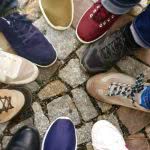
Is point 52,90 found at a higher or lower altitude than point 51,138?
higher

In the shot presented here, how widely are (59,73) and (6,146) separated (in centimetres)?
38

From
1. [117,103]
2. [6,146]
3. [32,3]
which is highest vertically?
[32,3]

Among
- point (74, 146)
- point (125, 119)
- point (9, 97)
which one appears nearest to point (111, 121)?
point (125, 119)

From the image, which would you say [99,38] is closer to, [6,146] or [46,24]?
[46,24]

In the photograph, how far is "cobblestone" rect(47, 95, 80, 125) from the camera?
66.9 inches

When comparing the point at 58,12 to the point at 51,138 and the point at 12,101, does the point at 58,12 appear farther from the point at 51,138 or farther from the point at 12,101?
the point at 51,138

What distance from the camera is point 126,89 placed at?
1.58 metres

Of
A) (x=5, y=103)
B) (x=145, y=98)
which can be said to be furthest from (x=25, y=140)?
(x=145, y=98)

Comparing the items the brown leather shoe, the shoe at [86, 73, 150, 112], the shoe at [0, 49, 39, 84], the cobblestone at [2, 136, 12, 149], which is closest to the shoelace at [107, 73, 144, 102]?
the shoe at [86, 73, 150, 112]

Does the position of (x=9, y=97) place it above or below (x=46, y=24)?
below

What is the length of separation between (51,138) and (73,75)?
282 millimetres

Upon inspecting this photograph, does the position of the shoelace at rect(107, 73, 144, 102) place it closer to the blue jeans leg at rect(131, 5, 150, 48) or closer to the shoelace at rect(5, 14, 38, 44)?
the blue jeans leg at rect(131, 5, 150, 48)

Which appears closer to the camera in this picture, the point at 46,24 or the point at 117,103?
the point at 117,103

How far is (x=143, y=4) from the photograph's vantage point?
5.74ft
